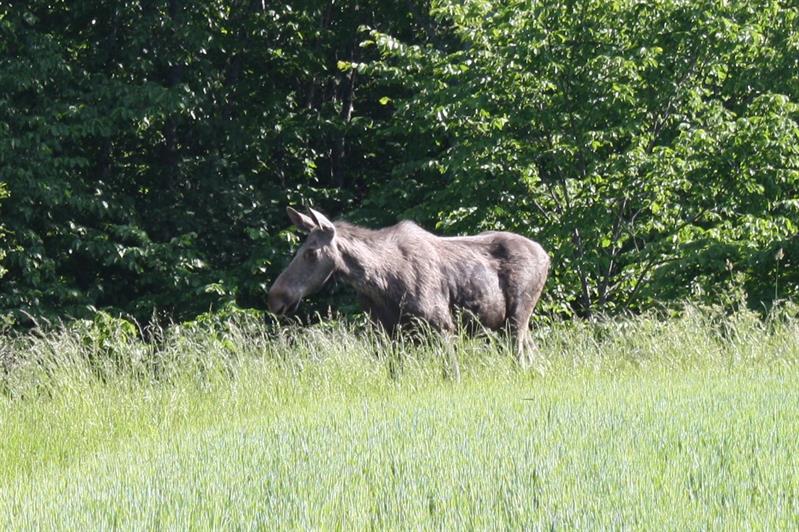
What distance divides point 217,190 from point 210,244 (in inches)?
41.1

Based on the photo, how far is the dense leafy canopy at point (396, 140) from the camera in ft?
51.1

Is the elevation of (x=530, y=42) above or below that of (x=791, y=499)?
above

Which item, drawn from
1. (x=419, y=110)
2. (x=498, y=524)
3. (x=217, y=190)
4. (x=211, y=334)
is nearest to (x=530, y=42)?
(x=419, y=110)

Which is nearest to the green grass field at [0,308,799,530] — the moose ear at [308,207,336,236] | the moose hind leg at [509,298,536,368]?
the moose hind leg at [509,298,536,368]

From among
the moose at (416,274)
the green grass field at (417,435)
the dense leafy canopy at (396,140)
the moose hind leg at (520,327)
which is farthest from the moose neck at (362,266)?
the dense leafy canopy at (396,140)

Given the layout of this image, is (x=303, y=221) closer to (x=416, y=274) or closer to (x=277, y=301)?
(x=277, y=301)

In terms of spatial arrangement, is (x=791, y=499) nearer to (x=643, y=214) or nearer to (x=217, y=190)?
(x=643, y=214)

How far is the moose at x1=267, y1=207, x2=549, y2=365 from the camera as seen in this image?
1223 centimetres

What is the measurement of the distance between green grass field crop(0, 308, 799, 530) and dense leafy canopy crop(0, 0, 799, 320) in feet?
8.26

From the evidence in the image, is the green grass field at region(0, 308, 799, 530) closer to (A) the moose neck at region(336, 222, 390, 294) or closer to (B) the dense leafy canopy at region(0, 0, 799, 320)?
(A) the moose neck at region(336, 222, 390, 294)

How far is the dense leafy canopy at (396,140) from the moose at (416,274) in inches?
88.8

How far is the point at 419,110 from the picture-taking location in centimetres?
1706

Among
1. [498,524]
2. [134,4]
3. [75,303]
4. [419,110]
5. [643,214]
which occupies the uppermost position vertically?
[134,4]

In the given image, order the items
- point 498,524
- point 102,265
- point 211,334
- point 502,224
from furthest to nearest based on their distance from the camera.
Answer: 1. point 102,265
2. point 502,224
3. point 211,334
4. point 498,524
